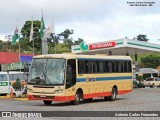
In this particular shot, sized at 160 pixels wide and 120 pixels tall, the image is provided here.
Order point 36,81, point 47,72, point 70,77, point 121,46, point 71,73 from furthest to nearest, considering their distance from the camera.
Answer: point 121,46 → point 71,73 → point 70,77 → point 36,81 → point 47,72

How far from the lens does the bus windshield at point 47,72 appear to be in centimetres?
2434

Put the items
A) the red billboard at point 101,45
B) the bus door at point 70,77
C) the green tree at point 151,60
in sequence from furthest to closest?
the green tree at point 151,60
the red billboard at point 101,45
the bus door at point 70,77

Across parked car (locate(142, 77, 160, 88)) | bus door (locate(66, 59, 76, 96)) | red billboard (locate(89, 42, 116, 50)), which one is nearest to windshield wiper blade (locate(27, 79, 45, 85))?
bus door (locate(66, 59, 76, 96))

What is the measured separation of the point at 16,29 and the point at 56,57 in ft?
63.0

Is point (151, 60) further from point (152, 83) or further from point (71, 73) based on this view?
point (71, 73)

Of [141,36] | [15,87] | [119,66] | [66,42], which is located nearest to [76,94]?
[119,66]

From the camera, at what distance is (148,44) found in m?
55.9

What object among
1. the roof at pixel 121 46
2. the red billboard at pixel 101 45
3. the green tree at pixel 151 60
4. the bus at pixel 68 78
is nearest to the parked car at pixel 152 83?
the roof at pixel 121 46

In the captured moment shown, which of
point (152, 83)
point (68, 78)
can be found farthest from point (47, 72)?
point (152, 83)

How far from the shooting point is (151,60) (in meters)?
111

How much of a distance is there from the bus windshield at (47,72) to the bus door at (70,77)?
0.43 meters

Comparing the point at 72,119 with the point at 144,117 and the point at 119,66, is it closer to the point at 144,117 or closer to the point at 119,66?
the point at 144,117

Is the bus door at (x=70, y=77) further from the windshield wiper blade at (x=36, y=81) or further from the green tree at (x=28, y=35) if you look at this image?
the green tree at (x=28, y=35)

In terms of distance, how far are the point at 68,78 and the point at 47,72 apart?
120cm
